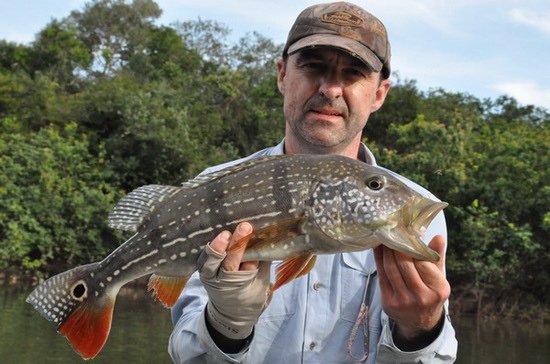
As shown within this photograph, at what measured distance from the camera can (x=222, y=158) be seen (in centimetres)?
2789

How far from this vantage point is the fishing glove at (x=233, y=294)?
3332 millimetres

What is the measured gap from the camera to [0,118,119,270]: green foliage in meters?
24.0

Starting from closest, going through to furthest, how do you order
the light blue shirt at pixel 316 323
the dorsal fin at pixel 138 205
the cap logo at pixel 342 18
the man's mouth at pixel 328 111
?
1. the dorsal fin at pixel 138 205
2. the light blue shirt at pixel 316 323
3. the man's mouth at pixel 328 111
4. the cap logo at pixel 342 18

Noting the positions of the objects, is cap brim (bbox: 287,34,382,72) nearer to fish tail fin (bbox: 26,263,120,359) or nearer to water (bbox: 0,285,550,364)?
fish tail fin (bbox: 26,263,120,359)

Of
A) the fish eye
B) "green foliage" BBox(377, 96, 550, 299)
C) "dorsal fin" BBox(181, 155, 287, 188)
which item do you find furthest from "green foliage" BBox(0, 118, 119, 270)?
the fish eye

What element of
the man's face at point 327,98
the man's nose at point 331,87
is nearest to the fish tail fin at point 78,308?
the man's face at point 327,98

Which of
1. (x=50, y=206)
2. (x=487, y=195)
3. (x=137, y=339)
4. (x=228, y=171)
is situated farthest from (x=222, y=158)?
(x=228, y=171)

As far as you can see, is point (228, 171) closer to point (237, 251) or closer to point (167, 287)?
point (237, 251)

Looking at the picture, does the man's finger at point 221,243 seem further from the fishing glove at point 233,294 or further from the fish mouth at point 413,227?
the fish mouth at point 413,227

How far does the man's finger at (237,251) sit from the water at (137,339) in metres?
12.8

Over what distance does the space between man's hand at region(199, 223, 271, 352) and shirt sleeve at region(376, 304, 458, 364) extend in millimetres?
595

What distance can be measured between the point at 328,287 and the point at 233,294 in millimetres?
816

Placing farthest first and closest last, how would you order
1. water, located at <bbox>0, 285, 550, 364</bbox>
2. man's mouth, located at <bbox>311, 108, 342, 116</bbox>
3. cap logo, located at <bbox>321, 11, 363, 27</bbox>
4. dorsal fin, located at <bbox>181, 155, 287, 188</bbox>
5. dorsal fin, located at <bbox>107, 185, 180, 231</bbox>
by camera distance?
water, located at <bbox>0, 285, 550, 364</bbox> < cap logo, located at <bbox>321, 11, 363, 27</bbox> < man's mouth, located at <bbox>311, 108, 342, 116</bbox> < dorsal fin, located at <bbox>107, 185, 180, 231</bbox> < dorsal fin, located at <bbox>181, 155, 287, 188</bbox>

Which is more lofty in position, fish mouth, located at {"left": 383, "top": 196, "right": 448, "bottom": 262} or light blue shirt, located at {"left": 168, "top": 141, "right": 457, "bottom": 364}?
fish mouth, located at {"left": 383, "top": 196, "right": 448, "bottom": 262}
